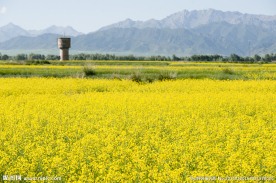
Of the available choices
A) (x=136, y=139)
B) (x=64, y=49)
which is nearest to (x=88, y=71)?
(x=136, y=139)

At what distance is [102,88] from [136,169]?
59.0 ft

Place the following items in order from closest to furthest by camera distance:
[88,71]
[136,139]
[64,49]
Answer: [136,139], [88,71], [64,49]

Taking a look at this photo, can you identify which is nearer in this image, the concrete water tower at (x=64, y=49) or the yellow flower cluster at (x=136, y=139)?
the yellow flower cluster at (x=136, y=139)

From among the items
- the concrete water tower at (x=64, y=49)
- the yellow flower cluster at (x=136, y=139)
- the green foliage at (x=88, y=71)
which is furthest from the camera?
the concrete water tower at (x=64, y=49)

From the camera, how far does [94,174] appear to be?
8.56m

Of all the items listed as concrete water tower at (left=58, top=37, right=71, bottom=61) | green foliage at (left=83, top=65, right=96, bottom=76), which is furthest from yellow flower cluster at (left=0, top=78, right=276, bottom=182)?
concrete water tower at (left=58, top=37, right=71, bottom=61)

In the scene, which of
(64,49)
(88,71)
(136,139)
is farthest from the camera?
(64,49)

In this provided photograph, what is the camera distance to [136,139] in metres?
11.0

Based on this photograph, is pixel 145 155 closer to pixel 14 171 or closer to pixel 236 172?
pixel 236 172

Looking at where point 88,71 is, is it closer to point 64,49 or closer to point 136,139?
point 136,139

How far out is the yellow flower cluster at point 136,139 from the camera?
8.58 m

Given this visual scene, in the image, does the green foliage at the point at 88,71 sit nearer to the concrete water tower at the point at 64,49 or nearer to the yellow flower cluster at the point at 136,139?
the yellow flower cluster at the point at 136,139

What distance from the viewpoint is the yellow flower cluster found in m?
8.58

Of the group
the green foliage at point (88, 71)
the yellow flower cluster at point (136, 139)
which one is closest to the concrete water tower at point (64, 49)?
the green foliage at point (88, 71)
